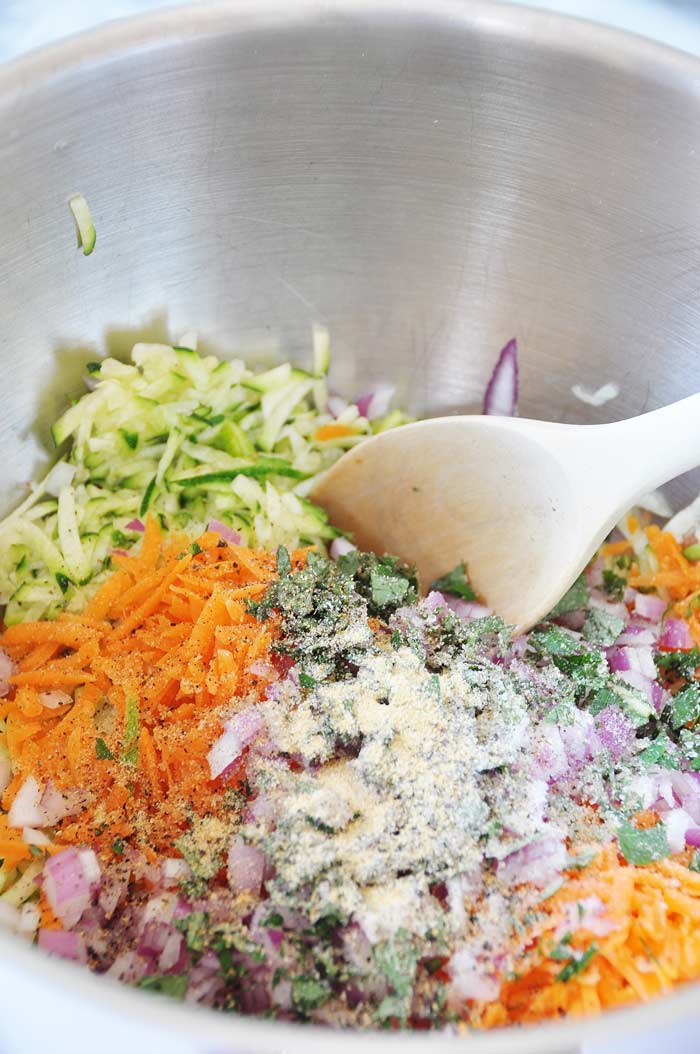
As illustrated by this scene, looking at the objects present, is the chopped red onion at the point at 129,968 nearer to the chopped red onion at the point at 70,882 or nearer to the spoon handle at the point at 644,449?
the chopped red onion at the point at 70,882

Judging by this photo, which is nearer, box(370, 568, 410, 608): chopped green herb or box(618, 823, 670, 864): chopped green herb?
box(618, 823, 670, 864): chopped green herb

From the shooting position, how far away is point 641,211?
1792 mm

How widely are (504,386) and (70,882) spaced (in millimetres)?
1398

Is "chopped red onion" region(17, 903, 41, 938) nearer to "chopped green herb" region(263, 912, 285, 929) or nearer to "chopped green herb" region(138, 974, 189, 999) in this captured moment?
"chopped green herb" region(138, 974, 189, 999)

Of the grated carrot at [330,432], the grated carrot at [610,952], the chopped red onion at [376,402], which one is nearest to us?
the grated carrot at [610,952]

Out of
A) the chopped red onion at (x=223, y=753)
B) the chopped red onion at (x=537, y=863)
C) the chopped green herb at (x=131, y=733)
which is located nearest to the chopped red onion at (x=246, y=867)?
the chopped red onion at (x=223, y=753)

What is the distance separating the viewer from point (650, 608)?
177 centimetres

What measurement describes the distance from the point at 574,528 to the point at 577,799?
0.50m

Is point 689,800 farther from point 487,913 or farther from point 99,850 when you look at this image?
point 99,850

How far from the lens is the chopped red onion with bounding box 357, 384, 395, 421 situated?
2107 millimetres

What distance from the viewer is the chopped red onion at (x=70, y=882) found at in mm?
1259

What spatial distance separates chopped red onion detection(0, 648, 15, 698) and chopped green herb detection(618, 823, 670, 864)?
3.50ft

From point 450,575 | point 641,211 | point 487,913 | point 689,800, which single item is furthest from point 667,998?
point 641,211

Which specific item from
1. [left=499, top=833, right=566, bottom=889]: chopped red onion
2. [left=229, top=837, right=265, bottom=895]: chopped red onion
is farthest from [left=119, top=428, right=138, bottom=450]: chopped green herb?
[left=499, top=833, right=566, bottom=889]: chopped red onion
